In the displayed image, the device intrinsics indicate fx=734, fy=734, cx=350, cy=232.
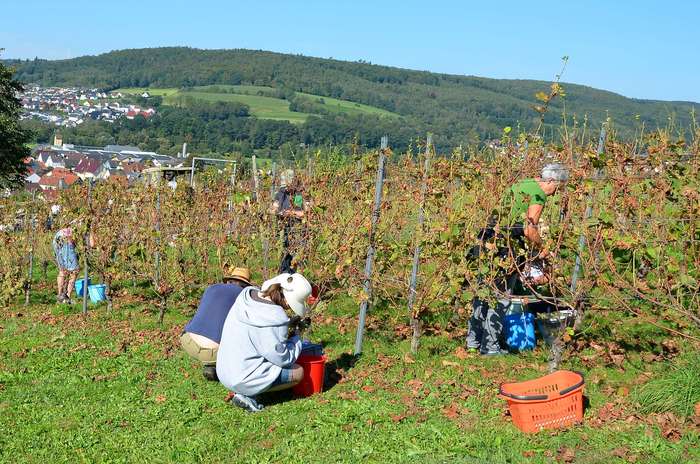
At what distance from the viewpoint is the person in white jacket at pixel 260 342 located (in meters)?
5.64

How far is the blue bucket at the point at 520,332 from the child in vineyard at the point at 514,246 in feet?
0.48

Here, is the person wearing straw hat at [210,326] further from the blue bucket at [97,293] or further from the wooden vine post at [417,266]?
the blue bucket at [97,293]

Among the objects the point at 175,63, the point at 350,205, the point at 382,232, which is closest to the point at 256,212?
the point at 350,205

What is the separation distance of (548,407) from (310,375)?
1.99m

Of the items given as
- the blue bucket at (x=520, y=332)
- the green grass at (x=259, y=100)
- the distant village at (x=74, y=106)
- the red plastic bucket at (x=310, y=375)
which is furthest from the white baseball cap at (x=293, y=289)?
the distant village at (x=74, y=106)

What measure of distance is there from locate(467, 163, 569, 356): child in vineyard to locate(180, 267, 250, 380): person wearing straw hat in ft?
7.41

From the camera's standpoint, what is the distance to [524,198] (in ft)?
20.0

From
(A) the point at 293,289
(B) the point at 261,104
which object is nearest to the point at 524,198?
(A) the point at 293,289

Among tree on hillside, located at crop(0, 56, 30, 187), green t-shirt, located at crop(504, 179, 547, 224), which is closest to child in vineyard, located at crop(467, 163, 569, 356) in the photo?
→ green t-shirt, located at crop(504, 179, 547, 224)

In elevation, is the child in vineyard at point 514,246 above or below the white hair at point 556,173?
below

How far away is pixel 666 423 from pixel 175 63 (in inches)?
4949

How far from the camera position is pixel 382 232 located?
7.41 m

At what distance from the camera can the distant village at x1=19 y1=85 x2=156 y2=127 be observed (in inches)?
4326

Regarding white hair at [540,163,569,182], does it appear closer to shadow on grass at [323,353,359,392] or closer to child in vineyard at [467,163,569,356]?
child in vineyard at [467,163,569,356]
